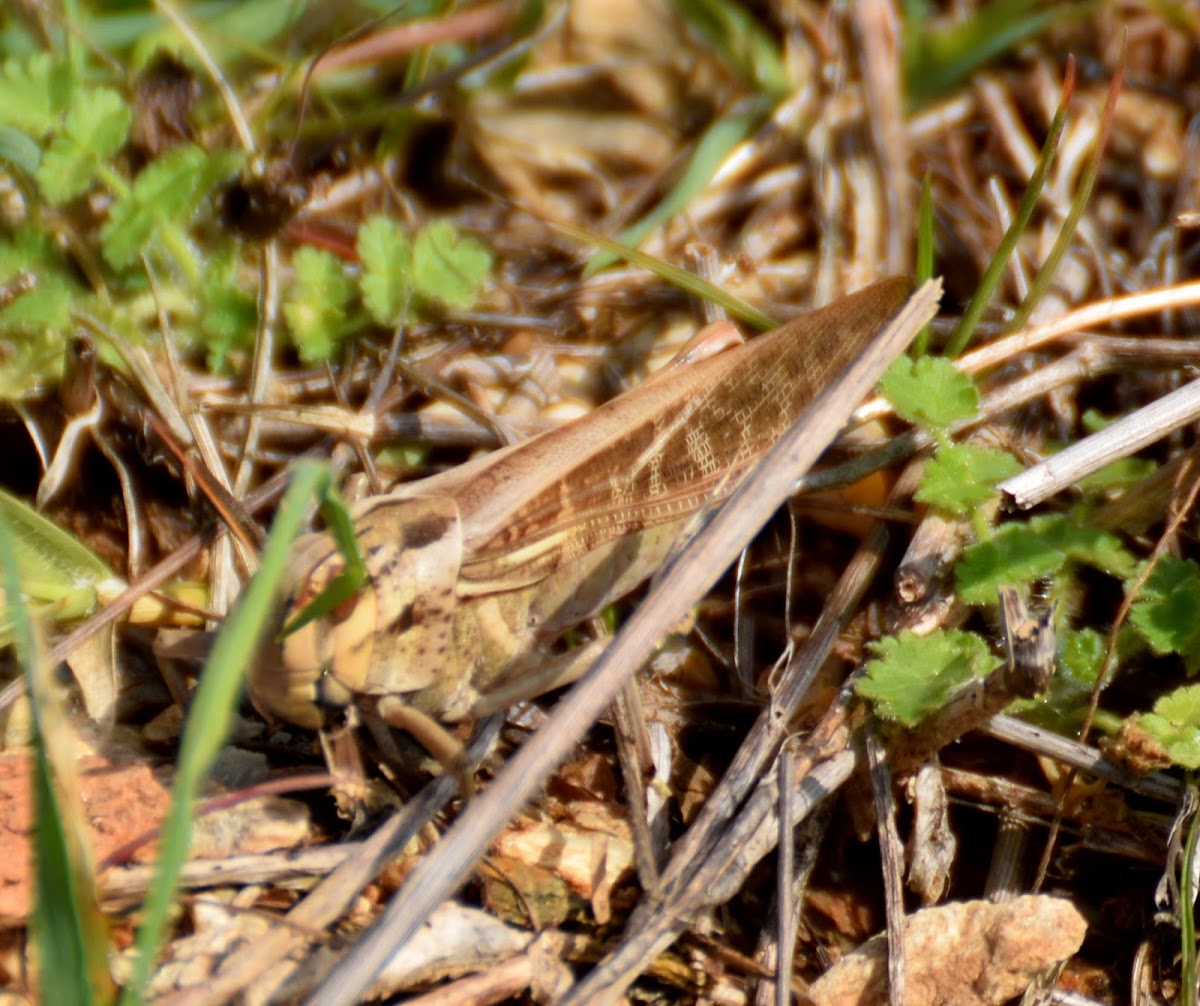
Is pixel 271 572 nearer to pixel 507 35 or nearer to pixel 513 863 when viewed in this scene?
pixel 513 863

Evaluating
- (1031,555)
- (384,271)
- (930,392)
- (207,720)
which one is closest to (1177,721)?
(1031,555)

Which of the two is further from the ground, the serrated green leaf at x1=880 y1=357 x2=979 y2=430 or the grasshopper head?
the serrated green leaf at x1=880 y1=357 x2=979 y2=430

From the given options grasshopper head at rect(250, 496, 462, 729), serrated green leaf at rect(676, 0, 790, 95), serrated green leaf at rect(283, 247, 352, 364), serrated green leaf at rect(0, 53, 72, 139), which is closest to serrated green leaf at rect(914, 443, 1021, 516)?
grasshopper head at rect(250, 496, 462, 729)

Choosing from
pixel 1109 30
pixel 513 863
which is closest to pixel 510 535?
pixel 513 863

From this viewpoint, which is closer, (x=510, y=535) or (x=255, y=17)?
(x=510, y=535)

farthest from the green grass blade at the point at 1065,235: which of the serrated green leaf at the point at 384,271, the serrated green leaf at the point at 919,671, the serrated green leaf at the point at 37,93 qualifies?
the serrated green leaf at the point at 37,93

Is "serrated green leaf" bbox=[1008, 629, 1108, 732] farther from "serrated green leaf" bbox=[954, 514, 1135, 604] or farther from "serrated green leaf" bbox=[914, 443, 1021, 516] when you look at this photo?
"serrated green leaf" bbox=[914, 443, 1021, 516]
